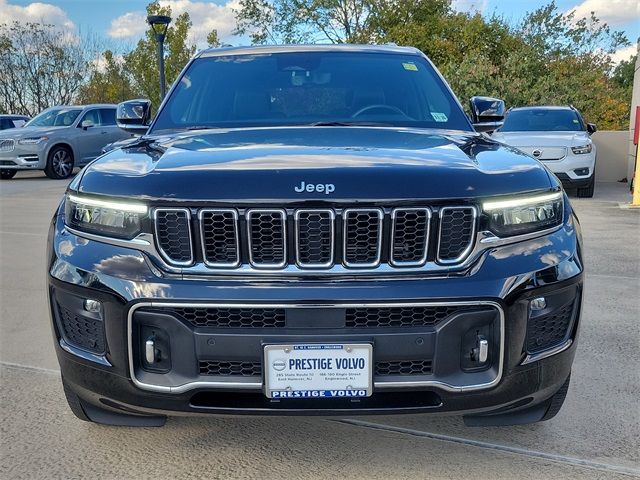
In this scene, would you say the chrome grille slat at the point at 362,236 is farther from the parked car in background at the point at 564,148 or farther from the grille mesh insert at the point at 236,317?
the parked car in background at the point at 564,148

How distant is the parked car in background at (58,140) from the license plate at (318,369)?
14958 millimetres

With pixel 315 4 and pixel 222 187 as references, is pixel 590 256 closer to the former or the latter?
pixel 222 187

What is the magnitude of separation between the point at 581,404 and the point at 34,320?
11.2ft

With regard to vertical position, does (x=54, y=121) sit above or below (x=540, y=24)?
below

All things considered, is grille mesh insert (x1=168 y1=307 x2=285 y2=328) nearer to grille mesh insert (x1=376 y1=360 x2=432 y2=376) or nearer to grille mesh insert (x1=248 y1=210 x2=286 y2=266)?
grille mesh insert (x1=248 y1=210 x2=286 y2=266)

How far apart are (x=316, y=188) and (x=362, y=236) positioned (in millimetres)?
213

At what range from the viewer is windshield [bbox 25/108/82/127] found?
16.4 m

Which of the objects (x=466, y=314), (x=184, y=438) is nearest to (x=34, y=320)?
(x=184, y=438)

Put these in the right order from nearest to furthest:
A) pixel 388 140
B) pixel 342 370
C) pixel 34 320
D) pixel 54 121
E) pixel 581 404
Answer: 1. pixel 342 370
2. pixel 388 140
3. pixel 581 404
4. pixel 34 320
5. pixel 54 121

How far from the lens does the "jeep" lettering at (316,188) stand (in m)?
2.08

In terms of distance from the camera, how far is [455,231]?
2.14 meters

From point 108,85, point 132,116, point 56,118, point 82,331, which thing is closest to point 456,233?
point 82,331

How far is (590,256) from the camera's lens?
21.3 ft

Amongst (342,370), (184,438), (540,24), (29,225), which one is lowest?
(29,225)
